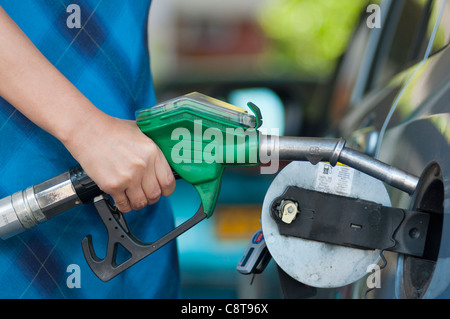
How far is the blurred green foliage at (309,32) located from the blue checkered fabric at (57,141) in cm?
599

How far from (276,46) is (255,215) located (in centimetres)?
732

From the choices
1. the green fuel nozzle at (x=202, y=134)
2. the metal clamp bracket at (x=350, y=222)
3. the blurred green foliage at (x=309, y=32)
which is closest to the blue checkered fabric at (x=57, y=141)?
the green fuel nozzle at (x=202, y=134)

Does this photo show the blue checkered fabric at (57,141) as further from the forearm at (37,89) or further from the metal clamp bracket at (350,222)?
the metal clamp bracket at (350,222)

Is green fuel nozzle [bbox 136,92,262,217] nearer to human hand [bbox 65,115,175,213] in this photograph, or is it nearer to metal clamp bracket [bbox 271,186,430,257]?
human hand [bbox 65,115,175,213]

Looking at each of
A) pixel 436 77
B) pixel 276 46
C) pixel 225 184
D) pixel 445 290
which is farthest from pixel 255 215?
pixel 276 46

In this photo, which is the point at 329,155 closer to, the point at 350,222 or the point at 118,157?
the point at 350,222

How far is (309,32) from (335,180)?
786cm

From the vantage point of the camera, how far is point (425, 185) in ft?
3.76

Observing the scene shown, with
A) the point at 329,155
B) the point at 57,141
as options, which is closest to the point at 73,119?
the point at 57,141

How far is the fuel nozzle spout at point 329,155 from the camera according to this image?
1.09 m

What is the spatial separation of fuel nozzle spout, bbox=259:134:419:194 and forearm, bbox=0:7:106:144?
0.30 metres

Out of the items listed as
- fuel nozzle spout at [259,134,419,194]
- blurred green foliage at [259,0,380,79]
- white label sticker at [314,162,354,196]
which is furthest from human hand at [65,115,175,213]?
blurred green foliage at [259,0,380,79]

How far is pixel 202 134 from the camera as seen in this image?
109 cm

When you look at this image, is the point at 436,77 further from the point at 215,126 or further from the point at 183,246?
the point at 183,246
